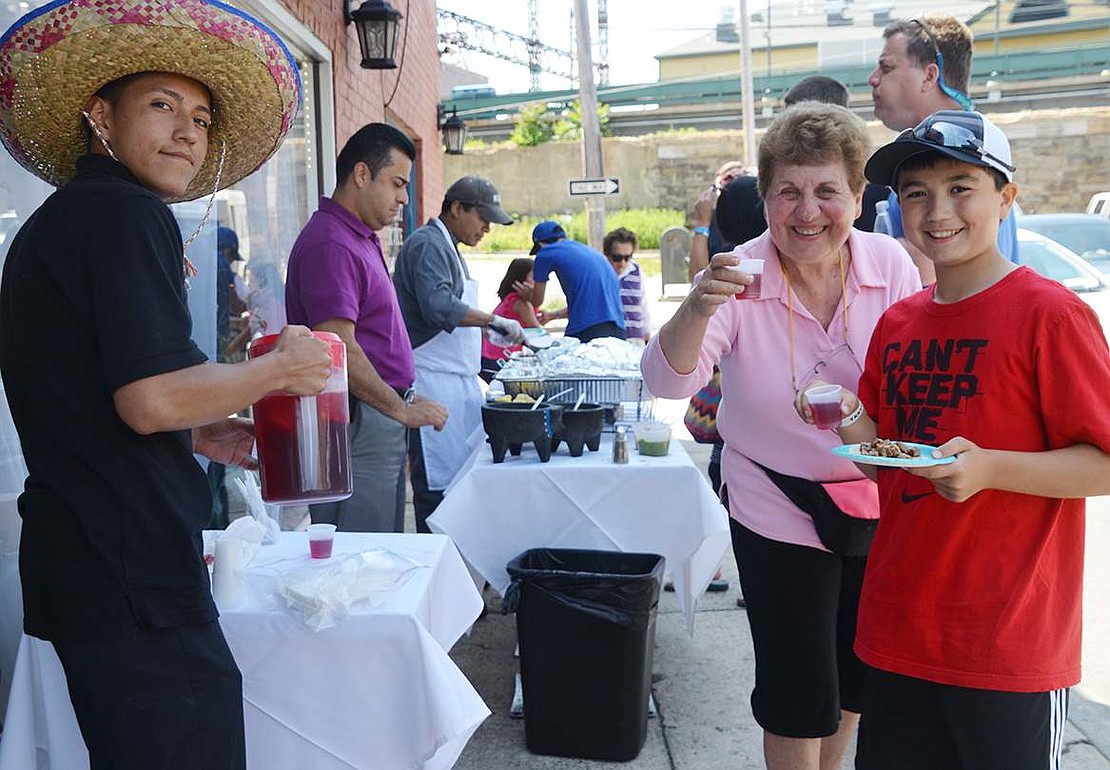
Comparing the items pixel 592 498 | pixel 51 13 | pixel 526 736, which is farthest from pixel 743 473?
pixel 51 13

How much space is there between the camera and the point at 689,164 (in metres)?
35.2

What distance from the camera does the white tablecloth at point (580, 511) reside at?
12.1 feet

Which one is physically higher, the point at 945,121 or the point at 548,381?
the point at 945,121

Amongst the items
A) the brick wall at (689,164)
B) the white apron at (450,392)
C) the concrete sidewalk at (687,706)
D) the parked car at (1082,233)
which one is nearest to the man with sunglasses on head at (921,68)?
the concrete sidewalk at (687,706)

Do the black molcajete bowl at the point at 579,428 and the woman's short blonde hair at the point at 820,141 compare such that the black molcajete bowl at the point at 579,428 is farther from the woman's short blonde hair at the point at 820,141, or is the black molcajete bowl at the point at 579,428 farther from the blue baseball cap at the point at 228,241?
the blue baseball cap at the point at 228,241

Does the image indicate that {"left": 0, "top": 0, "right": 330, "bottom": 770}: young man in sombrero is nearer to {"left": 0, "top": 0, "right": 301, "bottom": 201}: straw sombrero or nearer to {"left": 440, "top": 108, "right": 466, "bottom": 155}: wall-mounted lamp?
{"left": 0, "top": 0, "right": 301, "bottom": 201}: straw sombrero

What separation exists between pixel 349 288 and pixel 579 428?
1.07 metres

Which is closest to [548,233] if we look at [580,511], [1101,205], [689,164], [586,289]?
[586,289]

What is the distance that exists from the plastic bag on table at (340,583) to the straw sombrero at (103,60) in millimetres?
1076

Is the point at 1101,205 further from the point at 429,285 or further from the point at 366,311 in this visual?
the point at 366,311

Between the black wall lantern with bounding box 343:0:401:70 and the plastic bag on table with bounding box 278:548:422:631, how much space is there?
4.73 meters

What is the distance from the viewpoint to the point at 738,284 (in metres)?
2.15

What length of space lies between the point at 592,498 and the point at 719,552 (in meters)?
0.56

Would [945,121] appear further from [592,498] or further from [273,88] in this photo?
[592,498]
